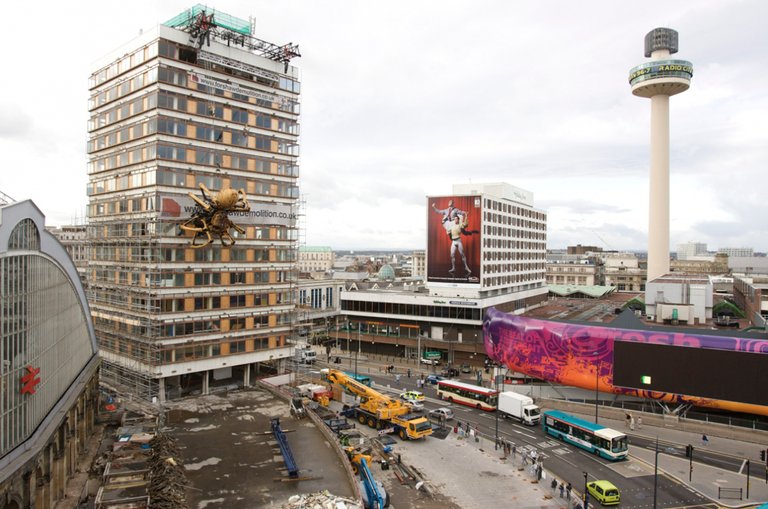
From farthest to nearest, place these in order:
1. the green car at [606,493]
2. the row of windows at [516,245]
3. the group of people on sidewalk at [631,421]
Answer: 1. the row of windows at [516,245]
2. the group of people on sidewalk at [631,421]
3. the green car at [606,493]

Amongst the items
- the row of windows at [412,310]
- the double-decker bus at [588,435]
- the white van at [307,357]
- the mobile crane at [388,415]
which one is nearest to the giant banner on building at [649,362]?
the double-decker bus at [588,435]

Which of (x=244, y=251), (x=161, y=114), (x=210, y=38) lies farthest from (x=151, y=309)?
(x=210, y=38)

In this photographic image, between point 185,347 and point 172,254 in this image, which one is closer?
point 172,254

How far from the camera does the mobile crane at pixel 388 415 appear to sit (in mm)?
47188

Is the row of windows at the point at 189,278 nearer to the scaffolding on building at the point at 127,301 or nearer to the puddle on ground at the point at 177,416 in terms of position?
the scaffolding on building at the point at 127,301

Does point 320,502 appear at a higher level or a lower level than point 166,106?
lower

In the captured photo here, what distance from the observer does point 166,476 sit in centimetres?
2589

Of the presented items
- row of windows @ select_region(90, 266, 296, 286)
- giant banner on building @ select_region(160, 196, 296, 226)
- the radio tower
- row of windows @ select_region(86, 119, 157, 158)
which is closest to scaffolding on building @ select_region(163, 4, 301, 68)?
row of windows @ select_region(86, 119, 157, 158)

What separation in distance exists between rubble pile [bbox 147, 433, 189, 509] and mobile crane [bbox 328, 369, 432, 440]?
2314 centimetres

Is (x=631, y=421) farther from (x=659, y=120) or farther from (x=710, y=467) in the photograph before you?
(x=659, y=120)

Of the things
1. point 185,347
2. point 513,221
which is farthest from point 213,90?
point 513,221

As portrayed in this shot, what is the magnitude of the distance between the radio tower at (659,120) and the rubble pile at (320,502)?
108815 mm

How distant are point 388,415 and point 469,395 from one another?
14020 millimetres

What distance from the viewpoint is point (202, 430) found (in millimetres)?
36219
